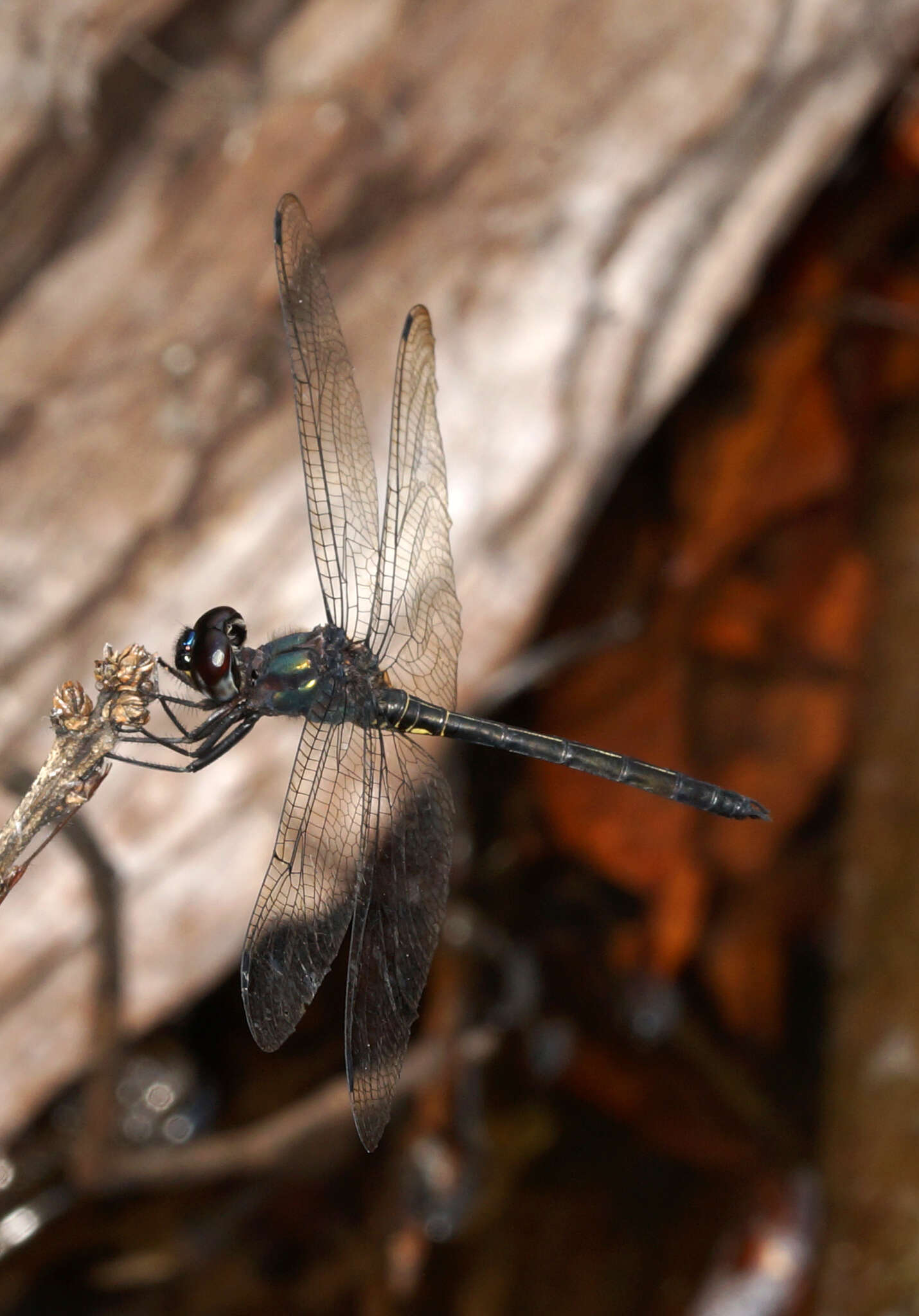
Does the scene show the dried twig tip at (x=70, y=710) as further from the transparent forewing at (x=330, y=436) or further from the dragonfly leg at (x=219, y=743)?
the transparent forewing at (x=330, y=436)

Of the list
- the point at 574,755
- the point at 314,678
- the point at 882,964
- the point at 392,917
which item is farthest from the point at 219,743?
the point at 882,964

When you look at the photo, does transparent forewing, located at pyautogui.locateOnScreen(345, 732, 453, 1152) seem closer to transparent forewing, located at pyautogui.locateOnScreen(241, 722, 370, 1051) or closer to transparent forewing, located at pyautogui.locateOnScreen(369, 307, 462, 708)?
transparent forewing, located at pyautogui.locateOnScreen(241, 722, 370, 1051)

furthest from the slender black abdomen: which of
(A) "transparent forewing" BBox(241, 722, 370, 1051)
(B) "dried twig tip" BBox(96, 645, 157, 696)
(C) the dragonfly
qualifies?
(B) "dried twig tip" BBox(96, 645, 157, 696)

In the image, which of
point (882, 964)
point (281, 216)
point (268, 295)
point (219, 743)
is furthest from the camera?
point (882, 964)

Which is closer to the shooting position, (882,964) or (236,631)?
(236,631)

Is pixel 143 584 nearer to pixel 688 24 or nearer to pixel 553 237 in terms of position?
pixel 553 237

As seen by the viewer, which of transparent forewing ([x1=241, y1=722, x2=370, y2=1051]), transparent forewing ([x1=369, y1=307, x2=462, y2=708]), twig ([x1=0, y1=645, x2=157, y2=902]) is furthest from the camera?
transparent forewing ([x1=369, y1=307, x2=462, y2=708])

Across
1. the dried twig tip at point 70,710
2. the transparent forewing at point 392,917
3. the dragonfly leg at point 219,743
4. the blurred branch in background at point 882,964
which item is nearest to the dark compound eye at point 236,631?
the dragonfly leg at point 219,743

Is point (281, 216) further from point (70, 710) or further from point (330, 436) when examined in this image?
point (70, 710)

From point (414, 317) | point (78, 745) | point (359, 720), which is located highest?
point (414, 317)
